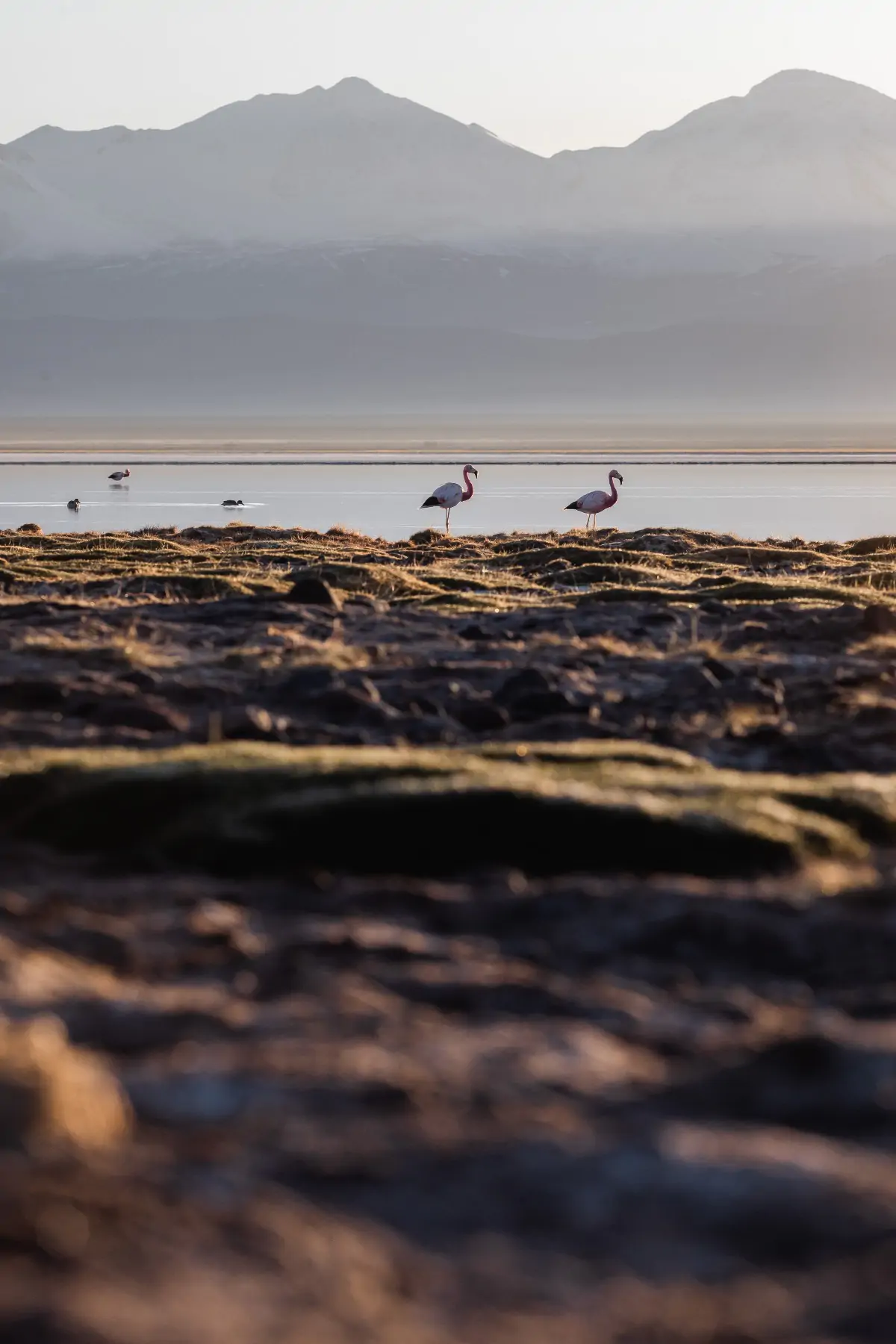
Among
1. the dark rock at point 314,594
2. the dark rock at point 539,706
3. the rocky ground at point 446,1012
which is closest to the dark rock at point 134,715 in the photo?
the rocky ground at point 446,1012

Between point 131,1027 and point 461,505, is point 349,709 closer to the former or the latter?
point 131,1027

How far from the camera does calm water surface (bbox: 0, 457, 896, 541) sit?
65.6 metres

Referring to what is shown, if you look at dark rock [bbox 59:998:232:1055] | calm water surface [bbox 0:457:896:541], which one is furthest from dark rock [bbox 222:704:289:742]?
calm water surface [bbox 0:457:896:541]

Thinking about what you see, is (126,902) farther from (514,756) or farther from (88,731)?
(88,731)

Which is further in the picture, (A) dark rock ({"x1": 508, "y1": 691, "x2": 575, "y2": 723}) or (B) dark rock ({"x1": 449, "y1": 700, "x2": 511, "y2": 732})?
(A) dark rock ({"x1": 508, "y1": 691, "x2": 575, "y2": 723})

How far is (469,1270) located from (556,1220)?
0.44 metres

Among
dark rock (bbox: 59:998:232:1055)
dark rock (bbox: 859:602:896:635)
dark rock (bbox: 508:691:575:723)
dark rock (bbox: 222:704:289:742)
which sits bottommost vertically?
dark rock (bbox: 59:998:232:1055)

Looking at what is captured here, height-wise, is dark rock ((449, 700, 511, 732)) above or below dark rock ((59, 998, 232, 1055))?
above

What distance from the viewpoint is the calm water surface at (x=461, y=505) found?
65625 mm

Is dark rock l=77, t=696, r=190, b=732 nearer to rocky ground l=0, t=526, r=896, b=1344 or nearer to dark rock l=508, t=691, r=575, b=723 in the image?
rocky ground l=0, t=526, r=896, b=1344

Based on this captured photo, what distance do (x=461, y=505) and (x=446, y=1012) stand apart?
2845 inches

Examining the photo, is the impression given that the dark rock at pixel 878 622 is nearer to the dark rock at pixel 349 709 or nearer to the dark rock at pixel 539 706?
the dark rock at pixel 539 706

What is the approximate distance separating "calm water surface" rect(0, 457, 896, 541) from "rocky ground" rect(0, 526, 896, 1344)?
144ft

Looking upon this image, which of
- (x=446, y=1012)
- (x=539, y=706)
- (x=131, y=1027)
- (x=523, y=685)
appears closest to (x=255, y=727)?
(x=539, y=706)
